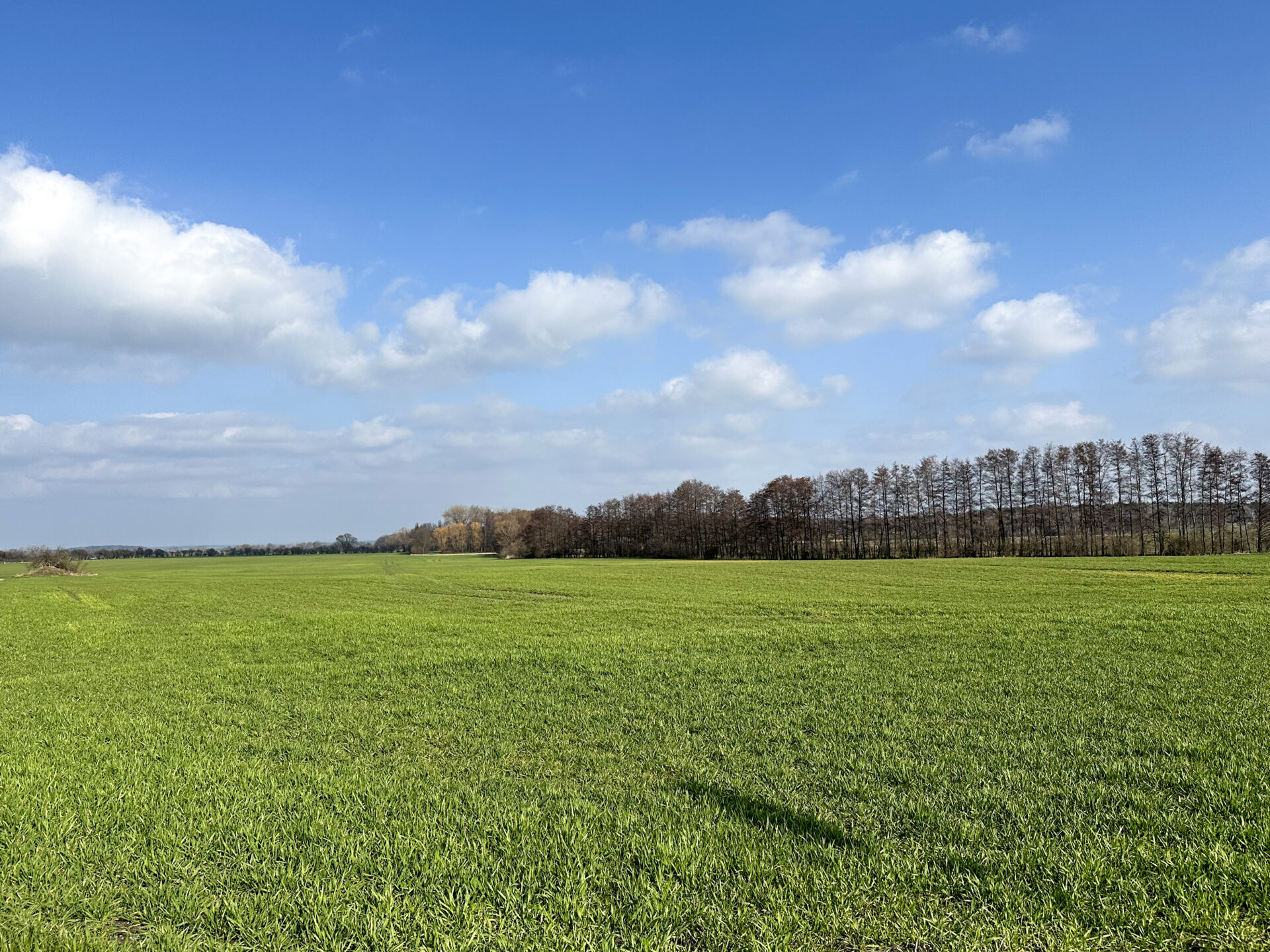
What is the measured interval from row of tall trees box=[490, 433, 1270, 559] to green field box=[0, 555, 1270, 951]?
73.3 metres

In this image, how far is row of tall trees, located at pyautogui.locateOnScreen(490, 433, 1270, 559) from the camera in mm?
69688

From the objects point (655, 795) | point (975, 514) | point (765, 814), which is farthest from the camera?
point (975, 514)

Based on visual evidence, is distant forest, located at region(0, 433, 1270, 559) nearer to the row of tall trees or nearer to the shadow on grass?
the row of tall trees

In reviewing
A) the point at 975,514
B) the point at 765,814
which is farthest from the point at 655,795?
the point at 975,514

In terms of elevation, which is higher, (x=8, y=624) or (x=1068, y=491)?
(x=1068, y=491)

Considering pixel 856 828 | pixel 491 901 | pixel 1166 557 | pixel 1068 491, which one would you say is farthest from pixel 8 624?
pixel 1068 491

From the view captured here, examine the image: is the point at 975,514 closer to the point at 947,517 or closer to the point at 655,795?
the point at 947,517

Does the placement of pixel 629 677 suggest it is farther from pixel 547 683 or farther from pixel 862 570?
pixel 862 570

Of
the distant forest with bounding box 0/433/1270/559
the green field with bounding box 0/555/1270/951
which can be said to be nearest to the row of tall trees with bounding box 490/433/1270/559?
the distant forest with bounding box 0/433/1270/559

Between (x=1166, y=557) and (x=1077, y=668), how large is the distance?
52.9m

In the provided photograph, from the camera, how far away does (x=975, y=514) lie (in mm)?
85500

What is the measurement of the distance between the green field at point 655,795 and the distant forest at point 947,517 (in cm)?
7327

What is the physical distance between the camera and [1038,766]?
6.73 metres

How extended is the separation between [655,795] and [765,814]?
44.2 inches
